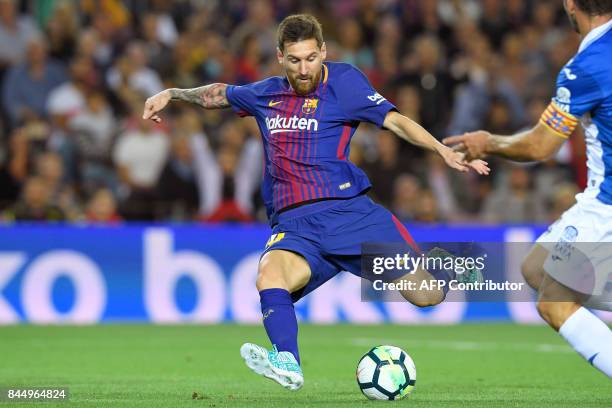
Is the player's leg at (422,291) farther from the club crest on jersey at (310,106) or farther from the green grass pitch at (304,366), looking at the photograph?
the club crest on jersey at (310,106)

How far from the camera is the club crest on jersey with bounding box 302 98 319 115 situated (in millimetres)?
7828

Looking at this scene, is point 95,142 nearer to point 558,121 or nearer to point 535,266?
point 535,266

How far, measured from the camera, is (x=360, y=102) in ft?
25.5

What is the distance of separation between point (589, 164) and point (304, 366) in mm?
4206

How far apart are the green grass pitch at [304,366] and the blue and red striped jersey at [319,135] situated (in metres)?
1.35

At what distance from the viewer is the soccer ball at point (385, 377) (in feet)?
24.4

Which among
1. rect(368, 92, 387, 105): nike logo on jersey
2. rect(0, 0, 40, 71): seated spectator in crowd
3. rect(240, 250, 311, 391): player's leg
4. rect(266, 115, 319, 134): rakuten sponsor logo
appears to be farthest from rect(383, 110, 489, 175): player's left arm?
rect(0, 0, 40, 71): seated spectator in crowd

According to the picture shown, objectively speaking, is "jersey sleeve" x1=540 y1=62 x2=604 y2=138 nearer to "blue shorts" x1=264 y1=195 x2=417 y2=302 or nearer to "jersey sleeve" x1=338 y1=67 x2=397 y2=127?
"jersey sleeve" x1=338 y1=67 x2=397 y2=127

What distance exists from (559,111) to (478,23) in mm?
12511

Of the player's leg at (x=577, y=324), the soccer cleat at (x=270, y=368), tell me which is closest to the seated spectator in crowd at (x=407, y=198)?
the soccer cleat at (x=270, y=368)

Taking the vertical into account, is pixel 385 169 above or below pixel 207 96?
below

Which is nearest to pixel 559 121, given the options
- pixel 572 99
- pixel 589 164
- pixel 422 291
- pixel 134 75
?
pixel 572 99

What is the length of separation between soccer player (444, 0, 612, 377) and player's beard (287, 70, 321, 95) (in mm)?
1510

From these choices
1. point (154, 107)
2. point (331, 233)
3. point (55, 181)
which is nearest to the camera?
point (331, 233)
